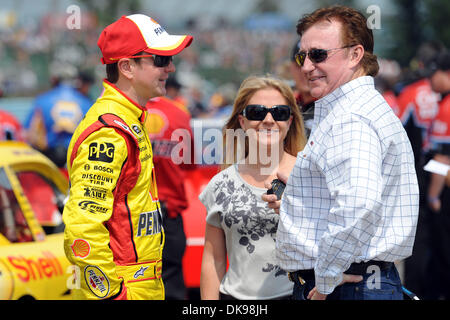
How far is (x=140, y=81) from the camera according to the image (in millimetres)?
3184

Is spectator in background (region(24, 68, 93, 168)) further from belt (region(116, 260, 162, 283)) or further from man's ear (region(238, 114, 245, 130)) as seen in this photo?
belt (region(116, 260, 162, 283))

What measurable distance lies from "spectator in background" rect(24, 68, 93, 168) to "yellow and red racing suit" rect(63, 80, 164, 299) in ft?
16.7

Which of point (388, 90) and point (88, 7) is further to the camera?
point (88, 7)

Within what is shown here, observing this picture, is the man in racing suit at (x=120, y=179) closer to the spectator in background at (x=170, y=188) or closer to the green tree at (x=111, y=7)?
the spectator in background at (x=170, y=188)

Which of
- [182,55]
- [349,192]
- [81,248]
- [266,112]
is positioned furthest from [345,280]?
[182,55]

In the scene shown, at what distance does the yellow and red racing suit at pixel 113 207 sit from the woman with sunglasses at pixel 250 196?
0.39 m

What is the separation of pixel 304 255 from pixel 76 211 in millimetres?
995

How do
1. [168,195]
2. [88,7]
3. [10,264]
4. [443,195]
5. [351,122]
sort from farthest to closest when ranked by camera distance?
1. [88,7]
2. [443,195]
3. [168,195]
4. [10,264]
5. [351,122]

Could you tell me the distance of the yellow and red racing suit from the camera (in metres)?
2.78

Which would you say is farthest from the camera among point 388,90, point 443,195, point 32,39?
point 32,39

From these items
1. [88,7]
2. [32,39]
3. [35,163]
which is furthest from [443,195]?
[88,7]

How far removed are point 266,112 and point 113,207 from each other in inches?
42.0

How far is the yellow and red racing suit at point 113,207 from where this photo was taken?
109 inches
